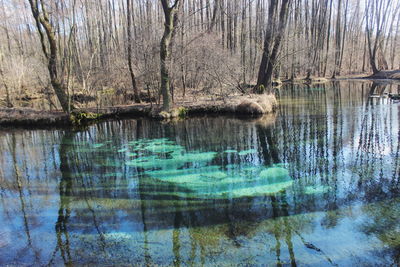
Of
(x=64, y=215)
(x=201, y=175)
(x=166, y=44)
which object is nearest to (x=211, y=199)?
(x=201, y=175)

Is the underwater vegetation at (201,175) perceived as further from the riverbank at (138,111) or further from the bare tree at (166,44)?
the riverbank at (138,111)

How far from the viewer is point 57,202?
279 inches

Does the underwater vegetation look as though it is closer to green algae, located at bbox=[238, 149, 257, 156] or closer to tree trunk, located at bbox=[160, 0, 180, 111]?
green algae, located at bbox=[238, 149, 257, 156]

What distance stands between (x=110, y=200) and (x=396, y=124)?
1090 centimetres

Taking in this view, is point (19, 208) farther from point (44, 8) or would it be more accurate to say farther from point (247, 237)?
point (44, 8)

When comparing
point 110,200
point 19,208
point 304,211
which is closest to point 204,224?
point 304,211

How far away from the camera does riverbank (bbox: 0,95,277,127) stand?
55.8 feet

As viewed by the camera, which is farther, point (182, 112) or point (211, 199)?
point (182, 112)

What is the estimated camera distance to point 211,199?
672 cm

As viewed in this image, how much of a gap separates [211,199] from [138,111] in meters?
12.9

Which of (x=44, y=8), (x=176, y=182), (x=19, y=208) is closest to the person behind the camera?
(x=19, y=208)

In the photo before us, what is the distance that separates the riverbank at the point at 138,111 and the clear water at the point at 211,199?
4.30 metres

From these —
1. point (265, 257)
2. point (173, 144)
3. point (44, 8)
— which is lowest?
point (265, 257)

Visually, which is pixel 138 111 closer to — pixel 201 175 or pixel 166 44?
pixel 166 44
